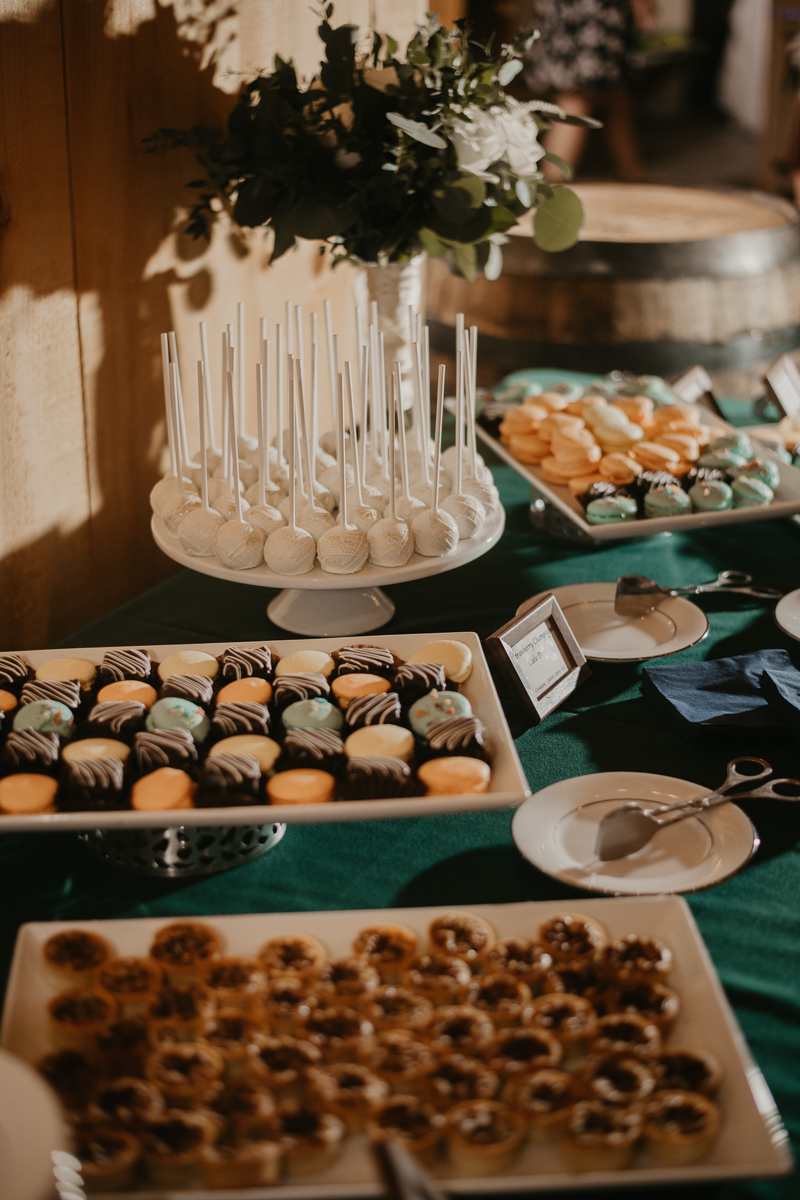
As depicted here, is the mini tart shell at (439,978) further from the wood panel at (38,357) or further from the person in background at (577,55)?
the person in background at (577,55)

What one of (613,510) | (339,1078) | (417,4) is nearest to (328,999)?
(339,1078)

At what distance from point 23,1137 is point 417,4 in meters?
2.05

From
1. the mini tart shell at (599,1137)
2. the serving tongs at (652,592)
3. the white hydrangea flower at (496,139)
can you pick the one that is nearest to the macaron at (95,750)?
the mini tart shell at (599,1137)

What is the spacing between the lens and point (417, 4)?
200 cm

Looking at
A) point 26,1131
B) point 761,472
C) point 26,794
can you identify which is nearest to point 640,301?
point 761,472

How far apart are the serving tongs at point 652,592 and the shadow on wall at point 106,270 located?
2.42 feet

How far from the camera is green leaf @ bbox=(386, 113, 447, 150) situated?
126 cm

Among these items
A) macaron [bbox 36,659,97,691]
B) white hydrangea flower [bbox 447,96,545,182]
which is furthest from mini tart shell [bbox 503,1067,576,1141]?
white hydrangea flower [bbox 447,96,545,182]

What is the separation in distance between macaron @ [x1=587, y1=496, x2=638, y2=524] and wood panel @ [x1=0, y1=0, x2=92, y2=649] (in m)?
A: 0.70

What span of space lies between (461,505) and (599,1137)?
0.74m

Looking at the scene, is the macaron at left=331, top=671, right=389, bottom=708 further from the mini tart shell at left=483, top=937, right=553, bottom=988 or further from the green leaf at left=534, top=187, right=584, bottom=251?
the green leaf at left=534, top=187, right=584, bottom=251

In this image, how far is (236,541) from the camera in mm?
1136

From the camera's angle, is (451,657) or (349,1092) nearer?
(349,1092)

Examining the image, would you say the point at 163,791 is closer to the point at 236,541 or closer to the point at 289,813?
the point at 289,813
